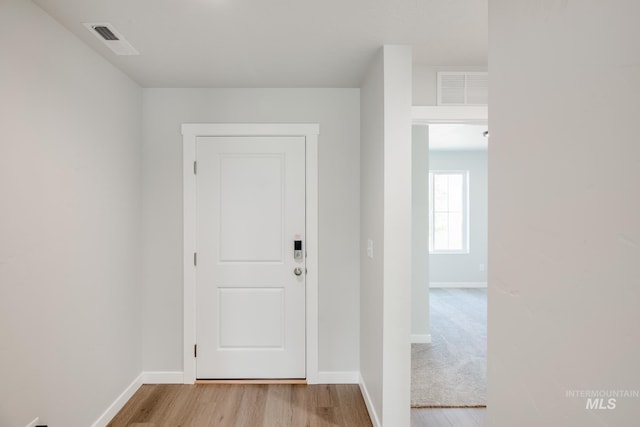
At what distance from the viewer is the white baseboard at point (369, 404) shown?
7.56ft

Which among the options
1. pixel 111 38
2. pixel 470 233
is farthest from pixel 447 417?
pixel 470 233

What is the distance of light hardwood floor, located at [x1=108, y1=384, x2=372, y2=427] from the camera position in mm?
2410

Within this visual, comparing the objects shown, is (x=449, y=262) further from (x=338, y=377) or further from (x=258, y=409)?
(x=258, y=409)

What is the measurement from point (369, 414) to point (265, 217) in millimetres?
1655

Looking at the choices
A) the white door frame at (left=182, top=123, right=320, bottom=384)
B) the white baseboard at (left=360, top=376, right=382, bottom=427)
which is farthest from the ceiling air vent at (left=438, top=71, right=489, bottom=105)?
the white baseboard at (left=360, top=376, right=382, bottom=427)

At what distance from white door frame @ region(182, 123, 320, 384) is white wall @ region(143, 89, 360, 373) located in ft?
0.18

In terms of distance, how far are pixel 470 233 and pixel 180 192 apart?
5.62 m

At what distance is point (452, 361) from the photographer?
11.4 feet

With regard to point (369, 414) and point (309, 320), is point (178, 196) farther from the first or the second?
point (369, 414)

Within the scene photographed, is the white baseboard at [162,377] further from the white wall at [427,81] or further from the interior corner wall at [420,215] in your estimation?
the white wall at [427,81]

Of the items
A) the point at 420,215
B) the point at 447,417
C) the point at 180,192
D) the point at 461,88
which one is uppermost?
the point at 461,88

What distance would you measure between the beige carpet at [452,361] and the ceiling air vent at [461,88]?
2245 millimetres

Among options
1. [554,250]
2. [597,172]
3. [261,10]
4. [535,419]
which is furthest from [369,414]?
[261,10]

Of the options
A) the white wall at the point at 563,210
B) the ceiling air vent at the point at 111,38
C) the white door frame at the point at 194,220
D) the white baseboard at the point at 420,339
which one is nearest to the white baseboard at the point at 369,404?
the white door frame at the point at 194,220
